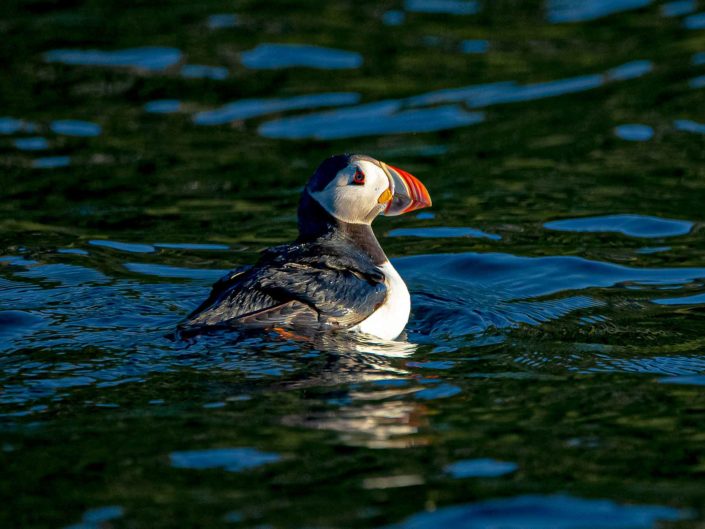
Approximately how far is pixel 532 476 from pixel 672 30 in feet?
32.2

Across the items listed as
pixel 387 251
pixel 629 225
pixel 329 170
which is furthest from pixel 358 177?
pixel 629 225

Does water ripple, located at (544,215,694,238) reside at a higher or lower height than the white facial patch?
lower

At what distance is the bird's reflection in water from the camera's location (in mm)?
5039

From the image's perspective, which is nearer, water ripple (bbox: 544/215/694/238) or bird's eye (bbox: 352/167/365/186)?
bird's eye (bbox: 352/167/365/186)

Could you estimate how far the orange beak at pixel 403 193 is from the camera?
7.25 metres

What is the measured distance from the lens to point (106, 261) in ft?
27.3

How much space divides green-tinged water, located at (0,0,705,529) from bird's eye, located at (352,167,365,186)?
92 centimetres

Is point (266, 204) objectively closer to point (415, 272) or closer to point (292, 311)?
point (415, 272)

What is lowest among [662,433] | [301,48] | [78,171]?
[662,433]

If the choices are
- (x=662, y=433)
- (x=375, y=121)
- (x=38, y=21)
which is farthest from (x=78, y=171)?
(x=662, y=433)

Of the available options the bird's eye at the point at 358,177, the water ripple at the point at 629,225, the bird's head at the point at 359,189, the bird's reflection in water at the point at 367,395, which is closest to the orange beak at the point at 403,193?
the bird's head at the point at 359,189

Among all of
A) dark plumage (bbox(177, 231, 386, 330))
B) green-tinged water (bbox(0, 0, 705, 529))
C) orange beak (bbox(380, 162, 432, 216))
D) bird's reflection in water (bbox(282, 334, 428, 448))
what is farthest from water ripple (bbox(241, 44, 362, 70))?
bird's reflection in water (bbox(282, 334, 428, 448))

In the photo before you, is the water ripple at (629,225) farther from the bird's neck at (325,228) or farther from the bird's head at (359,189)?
the bird's neck at (325,228)

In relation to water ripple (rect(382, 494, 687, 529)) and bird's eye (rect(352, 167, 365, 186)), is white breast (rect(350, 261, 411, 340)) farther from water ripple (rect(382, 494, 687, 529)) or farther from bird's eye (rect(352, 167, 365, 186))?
water ripple (rect(382, 494, 687, 529))
